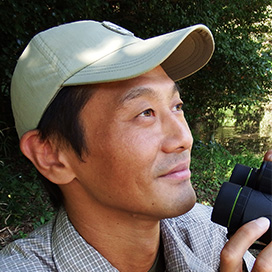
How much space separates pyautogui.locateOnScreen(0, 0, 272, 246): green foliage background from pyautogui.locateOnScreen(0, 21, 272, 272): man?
6.94 ft

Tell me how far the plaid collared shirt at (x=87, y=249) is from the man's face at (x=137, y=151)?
0.86 feet

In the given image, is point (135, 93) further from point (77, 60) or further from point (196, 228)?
point (196, 228)

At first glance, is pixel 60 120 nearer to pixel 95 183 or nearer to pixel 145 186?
pixel 95 183

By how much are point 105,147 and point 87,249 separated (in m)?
0.49

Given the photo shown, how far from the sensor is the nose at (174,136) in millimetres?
1434

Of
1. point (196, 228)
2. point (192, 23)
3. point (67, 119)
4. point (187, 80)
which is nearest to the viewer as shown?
point (67, 119)

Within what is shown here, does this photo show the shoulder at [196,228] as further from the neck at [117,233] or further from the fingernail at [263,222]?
the fingernail at [263,222]

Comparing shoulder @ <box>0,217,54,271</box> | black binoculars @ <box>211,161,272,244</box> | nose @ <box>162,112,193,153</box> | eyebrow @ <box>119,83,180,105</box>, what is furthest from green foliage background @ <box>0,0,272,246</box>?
black binoculars @ <box>211,161,272,244</box>

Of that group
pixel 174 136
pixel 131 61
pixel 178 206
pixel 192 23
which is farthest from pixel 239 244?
pixel 192 23

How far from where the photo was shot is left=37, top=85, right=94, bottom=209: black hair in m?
1.48

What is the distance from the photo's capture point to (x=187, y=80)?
6340 mm

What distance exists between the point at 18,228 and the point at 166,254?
2269 mm

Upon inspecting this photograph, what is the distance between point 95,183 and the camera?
1.49 meters

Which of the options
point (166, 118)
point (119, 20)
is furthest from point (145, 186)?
point (119, 20)
